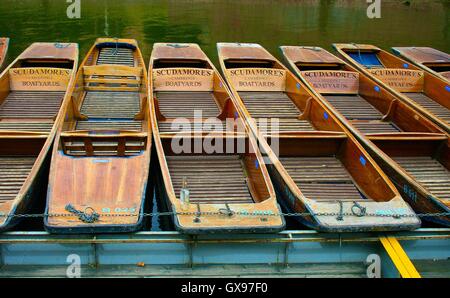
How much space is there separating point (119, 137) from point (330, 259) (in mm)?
3448

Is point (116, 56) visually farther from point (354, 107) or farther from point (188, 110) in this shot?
point (354, 107)

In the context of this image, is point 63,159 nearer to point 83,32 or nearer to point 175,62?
point 175,62

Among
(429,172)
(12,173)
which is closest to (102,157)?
(12,173)

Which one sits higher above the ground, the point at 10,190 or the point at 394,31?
the point at 394,31

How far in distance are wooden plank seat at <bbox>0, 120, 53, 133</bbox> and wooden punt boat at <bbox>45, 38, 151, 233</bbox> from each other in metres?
0.48

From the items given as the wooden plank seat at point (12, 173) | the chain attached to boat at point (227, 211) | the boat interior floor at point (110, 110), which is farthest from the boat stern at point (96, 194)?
the boat interior floor at point (110, 110)

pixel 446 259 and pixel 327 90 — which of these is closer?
pixel 446 259

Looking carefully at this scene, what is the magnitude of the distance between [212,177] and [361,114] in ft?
14.2

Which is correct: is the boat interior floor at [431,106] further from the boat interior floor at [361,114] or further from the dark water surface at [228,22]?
the dark water surface at [228,22]

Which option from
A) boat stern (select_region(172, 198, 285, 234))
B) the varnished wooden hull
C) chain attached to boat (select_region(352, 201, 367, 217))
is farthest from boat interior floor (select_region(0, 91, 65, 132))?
chain attached to boat (select_region(352, 201, 367, 217))

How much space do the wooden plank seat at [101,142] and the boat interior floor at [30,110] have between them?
1609mm

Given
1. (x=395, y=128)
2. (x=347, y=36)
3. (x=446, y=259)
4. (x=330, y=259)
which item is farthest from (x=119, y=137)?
(x=347, y=36)

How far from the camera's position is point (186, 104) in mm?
10086

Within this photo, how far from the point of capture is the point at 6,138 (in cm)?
716
